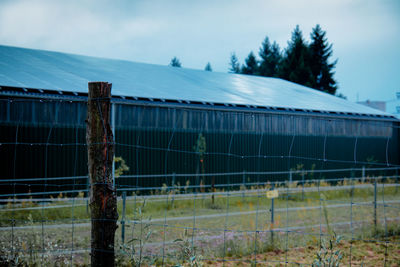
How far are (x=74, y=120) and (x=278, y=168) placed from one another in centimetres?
997

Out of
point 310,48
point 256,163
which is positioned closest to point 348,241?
point 256,163

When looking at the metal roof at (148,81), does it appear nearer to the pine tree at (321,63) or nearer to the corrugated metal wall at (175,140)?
the corrugated metal wall at (175,140)

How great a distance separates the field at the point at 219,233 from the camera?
19.7 ft

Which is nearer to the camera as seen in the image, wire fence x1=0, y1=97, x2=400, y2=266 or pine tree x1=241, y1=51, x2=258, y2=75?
wire fence x1=0, y1=97, x2=400, y2=266

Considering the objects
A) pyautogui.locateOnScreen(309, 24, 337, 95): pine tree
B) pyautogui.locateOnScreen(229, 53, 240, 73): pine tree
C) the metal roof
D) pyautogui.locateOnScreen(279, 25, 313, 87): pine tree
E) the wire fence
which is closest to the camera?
the wire fence

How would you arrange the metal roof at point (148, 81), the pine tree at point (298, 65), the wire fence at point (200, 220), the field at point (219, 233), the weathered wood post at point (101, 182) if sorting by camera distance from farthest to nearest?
the pine tree at point (298, 65) → the metal roof at point (148, 81) → the wire fence at point (200, 220) → the field at point (219, 233) → the weathered wood post at point (101, 182)

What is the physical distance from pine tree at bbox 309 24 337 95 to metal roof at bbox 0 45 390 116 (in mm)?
28556

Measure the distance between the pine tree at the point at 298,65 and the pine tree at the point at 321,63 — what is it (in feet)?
3.41

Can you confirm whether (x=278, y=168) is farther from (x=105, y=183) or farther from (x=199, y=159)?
(x=105, y=183)

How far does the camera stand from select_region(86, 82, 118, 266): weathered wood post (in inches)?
199

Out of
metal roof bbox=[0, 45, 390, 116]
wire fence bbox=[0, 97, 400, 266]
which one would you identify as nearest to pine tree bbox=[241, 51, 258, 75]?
metal roof bbox=[0, 45, 390, 116]

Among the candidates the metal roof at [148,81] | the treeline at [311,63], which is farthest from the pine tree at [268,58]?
the metal roof at [148,81]

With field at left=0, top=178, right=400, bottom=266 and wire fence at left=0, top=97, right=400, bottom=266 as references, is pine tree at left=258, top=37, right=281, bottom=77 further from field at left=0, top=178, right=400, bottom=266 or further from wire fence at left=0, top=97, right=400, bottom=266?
field at left=0, top=178, right=400, bottom=266

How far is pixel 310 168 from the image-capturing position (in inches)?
844
